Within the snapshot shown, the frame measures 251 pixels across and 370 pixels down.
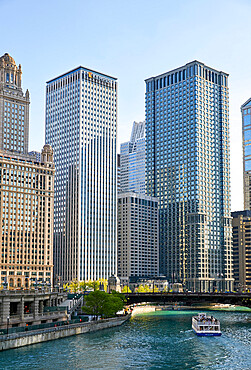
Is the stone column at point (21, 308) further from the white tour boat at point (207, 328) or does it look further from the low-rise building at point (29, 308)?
the white tour boat at point (207, 328)

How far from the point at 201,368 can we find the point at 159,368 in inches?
271

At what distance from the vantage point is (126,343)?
360ft

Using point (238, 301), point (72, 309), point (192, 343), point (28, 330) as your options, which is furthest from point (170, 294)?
point (28, 330)

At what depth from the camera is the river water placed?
86.1m

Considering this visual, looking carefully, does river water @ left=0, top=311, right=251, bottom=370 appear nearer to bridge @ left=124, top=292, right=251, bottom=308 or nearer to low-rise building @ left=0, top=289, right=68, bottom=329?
low-rise building @ left=0, top=289, right=68, bottom=329

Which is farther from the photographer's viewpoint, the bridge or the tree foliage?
the bridge

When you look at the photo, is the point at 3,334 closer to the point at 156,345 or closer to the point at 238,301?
the point at 156,345

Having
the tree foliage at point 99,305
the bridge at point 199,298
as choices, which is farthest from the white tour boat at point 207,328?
the bridge at point 199,298

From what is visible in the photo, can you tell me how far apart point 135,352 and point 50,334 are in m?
21.1

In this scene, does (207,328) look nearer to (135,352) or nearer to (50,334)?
(135,352)

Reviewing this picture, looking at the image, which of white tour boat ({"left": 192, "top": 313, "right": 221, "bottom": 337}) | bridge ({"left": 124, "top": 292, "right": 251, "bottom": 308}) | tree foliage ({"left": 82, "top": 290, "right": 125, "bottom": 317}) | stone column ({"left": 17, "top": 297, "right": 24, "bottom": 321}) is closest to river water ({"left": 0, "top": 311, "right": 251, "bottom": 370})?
white tour boat ({"left": 192, "top": 313, "right": 221, "bottom": 337})

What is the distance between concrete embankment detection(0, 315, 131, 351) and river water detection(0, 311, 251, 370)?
63.8 inches

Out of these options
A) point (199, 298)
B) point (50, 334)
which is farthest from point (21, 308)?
point (199, 298)

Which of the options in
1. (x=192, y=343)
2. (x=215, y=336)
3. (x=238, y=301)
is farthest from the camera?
(x=238, y=301)
